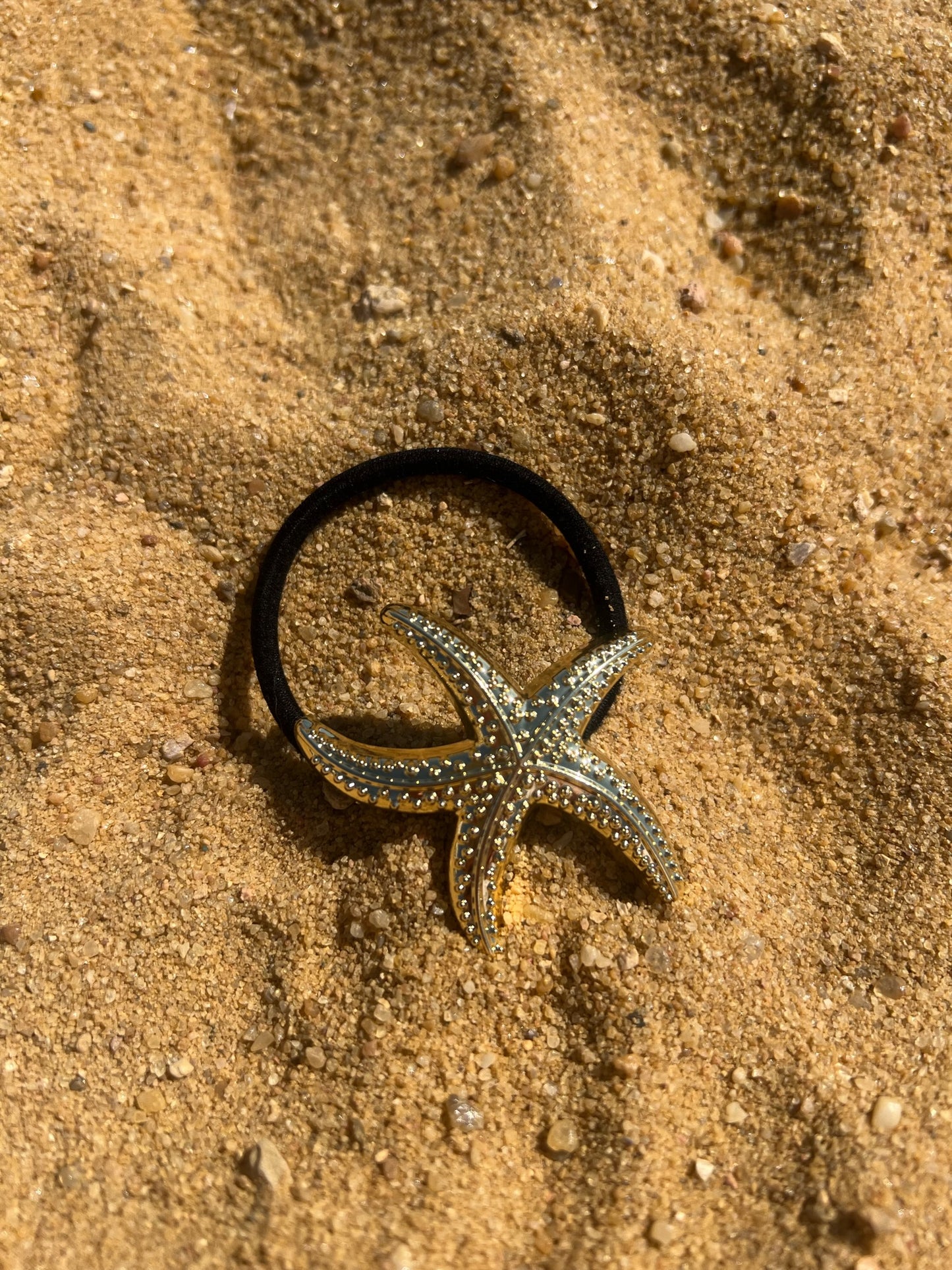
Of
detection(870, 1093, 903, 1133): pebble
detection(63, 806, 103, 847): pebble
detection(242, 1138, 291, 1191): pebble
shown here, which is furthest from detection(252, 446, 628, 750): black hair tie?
detection(870, 1093, 903, 1133): pebble

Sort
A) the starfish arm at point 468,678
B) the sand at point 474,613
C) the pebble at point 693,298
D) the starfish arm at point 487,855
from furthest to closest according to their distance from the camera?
the pebble at point 693,298
the starfish arm at point 468,678
the starfish arm at point 487,855
the sand at point 474,613

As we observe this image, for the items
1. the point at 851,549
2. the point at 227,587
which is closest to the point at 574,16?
the point at 851,549

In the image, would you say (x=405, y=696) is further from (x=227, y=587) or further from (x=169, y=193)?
(x=169, y=193)

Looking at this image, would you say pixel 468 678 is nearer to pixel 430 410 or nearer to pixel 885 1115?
pixel 430 410

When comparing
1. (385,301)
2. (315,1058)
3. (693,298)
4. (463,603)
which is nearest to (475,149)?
(385,301)

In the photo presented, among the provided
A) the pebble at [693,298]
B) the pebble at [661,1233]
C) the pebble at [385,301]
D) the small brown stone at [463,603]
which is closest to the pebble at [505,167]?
the pebble at [385,301]

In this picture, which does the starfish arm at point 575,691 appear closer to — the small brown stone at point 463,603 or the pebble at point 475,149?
the small brown stone at point 463,603

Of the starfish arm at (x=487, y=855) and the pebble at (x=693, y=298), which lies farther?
the pebble at (x=693, y=298)
